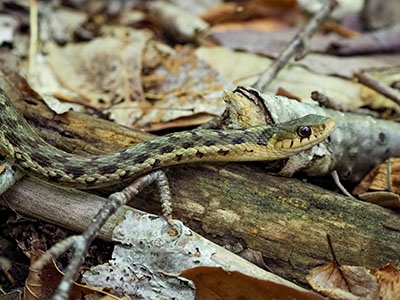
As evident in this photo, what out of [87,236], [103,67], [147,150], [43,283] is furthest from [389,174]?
[103,67]

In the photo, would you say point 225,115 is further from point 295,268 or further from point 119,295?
point 119,295

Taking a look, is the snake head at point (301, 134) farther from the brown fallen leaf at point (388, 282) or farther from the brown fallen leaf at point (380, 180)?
the brown fallen leaf at point (388, 282)

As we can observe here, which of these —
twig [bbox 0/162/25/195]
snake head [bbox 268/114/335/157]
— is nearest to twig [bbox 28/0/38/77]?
twig [bbox 0/162/25/195]

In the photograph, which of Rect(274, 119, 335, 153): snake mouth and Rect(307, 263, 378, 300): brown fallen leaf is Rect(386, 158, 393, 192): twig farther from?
Rect(307, 263, 378, 300): brown fallen leaf

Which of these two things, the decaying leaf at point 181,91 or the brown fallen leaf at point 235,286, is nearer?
the brown fallen leaf at point 235,286

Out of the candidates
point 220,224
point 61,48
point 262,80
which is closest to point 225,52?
point 262,80

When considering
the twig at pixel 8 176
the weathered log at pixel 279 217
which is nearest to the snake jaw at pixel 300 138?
the weathered log at pixel 279 217

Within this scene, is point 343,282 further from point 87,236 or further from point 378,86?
point 378,86
